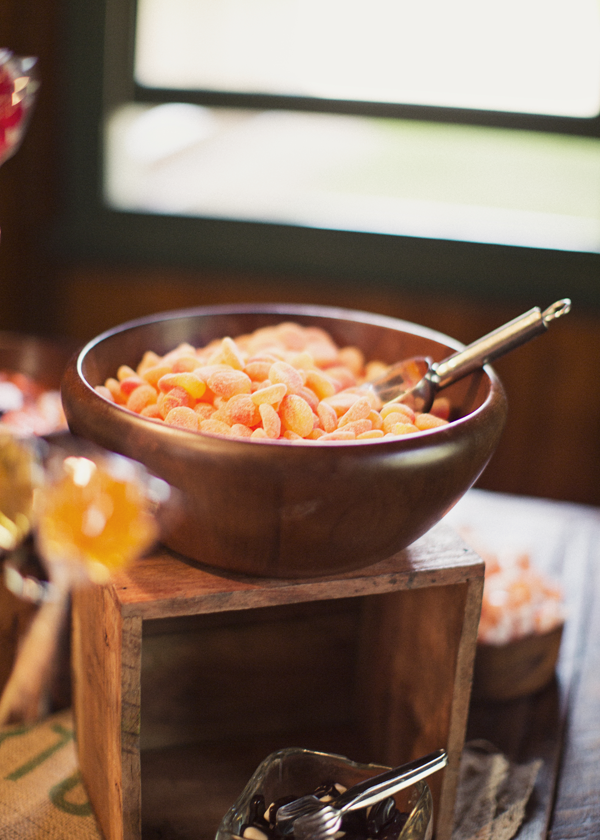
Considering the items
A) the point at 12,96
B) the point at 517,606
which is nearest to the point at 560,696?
the point at 517,606

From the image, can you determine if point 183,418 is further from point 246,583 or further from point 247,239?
point 247,239

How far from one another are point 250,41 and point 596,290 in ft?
3.97

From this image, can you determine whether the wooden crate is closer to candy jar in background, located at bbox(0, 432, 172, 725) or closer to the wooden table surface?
candy jar in background, located at bbox(0, 432, 172, 725)

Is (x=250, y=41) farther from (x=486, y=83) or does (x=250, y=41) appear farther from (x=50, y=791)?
(x=50, y=791)

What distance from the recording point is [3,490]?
0.72m

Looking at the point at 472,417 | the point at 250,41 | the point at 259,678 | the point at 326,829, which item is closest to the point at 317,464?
the point at 472,417

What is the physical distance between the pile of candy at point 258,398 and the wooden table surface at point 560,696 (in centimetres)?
41

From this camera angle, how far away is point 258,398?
69cm

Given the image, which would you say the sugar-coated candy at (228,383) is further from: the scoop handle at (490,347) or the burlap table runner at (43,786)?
the burlap table runner at (43,786)

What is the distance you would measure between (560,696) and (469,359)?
1.57ft

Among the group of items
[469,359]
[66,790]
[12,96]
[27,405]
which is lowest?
[66,790]

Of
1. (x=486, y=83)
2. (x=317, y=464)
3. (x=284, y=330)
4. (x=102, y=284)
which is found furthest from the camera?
(x=102, y=284)

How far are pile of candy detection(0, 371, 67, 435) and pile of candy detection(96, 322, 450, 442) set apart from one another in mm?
Result: 224

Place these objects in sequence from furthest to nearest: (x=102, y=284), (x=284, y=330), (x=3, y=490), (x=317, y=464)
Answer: (x=102, y=284) < (x=284, y=330) < (x=3, y=490) < (x=317, y=464)
